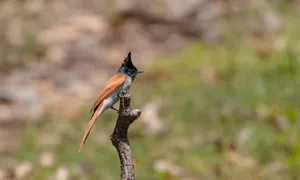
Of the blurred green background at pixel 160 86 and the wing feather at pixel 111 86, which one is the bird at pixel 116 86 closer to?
the wing feather at pixel 111 86

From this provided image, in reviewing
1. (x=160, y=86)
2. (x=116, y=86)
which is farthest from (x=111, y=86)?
(x=160, y=86)

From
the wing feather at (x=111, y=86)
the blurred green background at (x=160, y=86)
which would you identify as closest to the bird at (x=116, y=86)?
the wing feather at (x=111, y=86)

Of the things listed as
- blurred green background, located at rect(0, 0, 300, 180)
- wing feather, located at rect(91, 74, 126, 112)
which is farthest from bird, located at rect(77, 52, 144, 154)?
blurred green background, located at rect(0, 0, 300, 180)

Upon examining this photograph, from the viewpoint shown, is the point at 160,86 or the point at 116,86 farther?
the point at 160,86

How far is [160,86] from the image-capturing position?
8898 millimetres

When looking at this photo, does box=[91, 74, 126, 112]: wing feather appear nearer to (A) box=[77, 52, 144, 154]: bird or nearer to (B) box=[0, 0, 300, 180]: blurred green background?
(A) box=[77, 52, 144, 154]: bird

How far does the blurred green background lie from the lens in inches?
260

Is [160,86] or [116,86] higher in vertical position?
[160,86]

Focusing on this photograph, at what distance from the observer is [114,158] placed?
21.8ft

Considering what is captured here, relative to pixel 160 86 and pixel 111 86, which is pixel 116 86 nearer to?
pixel 111 86

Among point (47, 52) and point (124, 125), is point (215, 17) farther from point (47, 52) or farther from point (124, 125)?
point (124, 125)

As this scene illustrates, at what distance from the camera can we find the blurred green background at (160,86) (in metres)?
6.59

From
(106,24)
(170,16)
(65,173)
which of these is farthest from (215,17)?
(65,173)

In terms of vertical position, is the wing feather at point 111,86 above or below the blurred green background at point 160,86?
below
